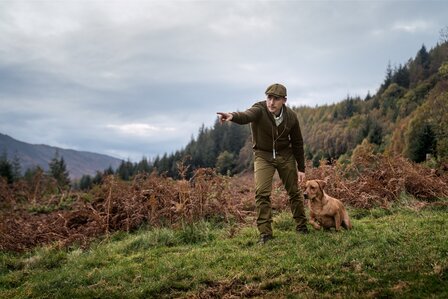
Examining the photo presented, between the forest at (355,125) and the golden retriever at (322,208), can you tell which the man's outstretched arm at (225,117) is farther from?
the forest at (355,125)

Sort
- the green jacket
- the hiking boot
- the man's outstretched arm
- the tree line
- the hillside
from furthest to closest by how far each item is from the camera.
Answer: the hillside → the tree line → the hiking boot → the green jacket → the man's outstretched arm

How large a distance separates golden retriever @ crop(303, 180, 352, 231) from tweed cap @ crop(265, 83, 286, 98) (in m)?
1.92

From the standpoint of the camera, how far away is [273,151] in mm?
8344

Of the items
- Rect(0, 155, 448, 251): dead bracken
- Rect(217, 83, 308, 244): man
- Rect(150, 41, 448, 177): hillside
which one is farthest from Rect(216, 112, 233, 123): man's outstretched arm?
Rect(150, 41, 448, 177): hillside

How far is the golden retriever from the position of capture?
834cm

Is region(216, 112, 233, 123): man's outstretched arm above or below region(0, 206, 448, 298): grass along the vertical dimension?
above

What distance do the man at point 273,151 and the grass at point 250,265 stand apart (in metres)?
0.59

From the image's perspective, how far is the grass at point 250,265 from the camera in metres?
5.61

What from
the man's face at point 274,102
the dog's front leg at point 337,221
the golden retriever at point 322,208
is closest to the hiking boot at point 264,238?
the golden retriever at point 322,208

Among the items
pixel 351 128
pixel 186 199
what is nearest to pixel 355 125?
pixel 351 128

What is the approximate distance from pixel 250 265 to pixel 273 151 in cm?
244

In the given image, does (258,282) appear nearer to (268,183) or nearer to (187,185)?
(268,183)

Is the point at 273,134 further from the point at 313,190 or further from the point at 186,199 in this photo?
the point at 186,199

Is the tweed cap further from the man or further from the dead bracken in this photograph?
the dead bracken
